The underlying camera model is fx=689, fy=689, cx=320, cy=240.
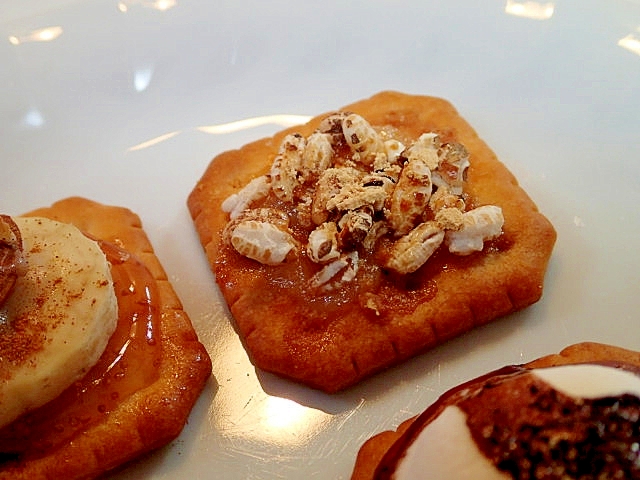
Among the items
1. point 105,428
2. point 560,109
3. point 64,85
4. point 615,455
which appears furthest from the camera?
point 64,85

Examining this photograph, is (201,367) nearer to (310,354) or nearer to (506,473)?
(310,354)

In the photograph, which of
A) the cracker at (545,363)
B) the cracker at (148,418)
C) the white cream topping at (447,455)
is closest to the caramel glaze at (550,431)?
the white cream topping at (447,455)

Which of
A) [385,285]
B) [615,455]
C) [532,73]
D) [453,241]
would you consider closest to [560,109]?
[532,73]

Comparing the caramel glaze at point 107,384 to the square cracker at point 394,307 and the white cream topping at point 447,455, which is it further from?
the white cream topping at point 447,455

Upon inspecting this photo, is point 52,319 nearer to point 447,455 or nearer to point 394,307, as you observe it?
point 394,307

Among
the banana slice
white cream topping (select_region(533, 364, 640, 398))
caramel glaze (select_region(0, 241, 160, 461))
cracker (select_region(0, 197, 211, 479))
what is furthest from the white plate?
white cream topping (select_region(533, 364, 640, 398))

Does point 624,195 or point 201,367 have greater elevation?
point 624,195

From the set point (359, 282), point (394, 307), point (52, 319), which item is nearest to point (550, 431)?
point (394, 307)
